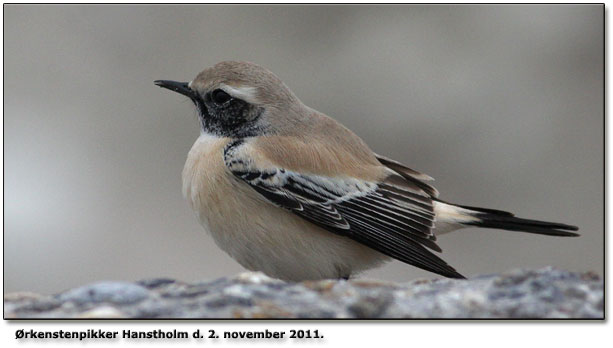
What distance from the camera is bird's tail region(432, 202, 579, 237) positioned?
6715 mm

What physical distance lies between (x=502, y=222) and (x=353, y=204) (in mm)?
1235

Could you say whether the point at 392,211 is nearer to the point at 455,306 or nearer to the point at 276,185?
the point at 276,185

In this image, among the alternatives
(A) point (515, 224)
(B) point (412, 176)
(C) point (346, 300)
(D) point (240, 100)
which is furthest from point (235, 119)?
(A) point (515, 224)

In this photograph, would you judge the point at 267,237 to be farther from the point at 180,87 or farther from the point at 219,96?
the point at 180,87

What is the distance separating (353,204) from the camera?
6738mm

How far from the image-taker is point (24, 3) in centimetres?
827

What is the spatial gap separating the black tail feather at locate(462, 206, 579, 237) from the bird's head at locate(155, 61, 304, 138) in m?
1.79

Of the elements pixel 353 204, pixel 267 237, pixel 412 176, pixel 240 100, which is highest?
pixel 240 100

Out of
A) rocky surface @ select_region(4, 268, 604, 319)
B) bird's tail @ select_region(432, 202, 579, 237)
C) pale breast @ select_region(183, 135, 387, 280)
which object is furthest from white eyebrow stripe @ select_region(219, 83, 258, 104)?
bird's tail @ select_region(432, 202, 579, 237)

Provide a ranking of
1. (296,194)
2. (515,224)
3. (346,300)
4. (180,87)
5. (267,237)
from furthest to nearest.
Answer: (180,87) → (515,224) → (296,194) → (267,237) → (346,300)

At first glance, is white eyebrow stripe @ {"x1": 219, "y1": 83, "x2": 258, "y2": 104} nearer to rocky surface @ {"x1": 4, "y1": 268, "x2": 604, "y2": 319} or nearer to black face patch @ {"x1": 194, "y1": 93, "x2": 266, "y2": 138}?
black face patch @ {"x1": 194, "y1": 93, "x2": 266, "y2": 138}

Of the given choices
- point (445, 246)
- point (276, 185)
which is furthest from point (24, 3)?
point (445, 246)

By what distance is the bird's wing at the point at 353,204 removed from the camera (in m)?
6.50

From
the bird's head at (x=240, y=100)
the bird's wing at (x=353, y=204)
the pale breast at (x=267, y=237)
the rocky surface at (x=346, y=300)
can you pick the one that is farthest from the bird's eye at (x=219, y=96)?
the rocky surface at (x=346, y=300)
